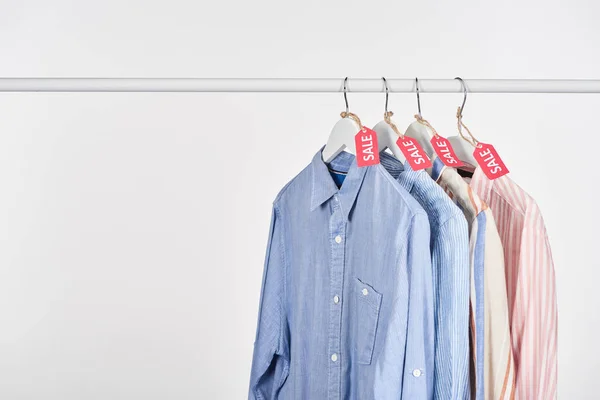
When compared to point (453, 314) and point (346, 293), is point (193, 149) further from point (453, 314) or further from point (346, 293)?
point (453, 314)

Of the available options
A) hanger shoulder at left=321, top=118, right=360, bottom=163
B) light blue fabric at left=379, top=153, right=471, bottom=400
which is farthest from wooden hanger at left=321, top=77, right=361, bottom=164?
light blue fabric at left=379, top=153, right=471, bottom=400

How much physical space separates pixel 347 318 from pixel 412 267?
26 cm

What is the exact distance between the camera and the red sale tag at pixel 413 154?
1.22 meters

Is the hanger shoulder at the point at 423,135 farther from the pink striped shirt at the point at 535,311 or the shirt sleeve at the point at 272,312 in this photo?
the shirt sleeve at the point at 272,312

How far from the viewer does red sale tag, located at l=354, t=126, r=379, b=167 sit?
4.05 feet

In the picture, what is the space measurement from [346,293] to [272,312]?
23 cm

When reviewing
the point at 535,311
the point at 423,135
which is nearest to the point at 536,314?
the point at 535,311

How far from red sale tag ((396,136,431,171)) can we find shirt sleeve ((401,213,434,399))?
97 millimetres

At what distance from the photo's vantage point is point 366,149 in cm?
125

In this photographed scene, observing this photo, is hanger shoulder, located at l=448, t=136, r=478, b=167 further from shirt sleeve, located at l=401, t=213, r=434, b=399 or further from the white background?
the white background

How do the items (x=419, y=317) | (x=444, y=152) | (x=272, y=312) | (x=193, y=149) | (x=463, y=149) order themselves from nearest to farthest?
(x=419, y=317), (x=444, y=152), (x=463, y=149), (x=272, y=312), (x=193, y=149)

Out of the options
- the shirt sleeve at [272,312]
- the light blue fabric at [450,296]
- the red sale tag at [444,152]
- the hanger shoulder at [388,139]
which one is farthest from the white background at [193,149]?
the light blue fabric at [450,296]

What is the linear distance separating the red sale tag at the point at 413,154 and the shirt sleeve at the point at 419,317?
0.32 feet

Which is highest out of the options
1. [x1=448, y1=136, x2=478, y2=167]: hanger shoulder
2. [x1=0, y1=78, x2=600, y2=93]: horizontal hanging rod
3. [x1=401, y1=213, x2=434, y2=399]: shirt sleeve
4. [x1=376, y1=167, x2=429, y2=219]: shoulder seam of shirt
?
[x1=0, y1=78, x2=600, y2=93]: horizontal hanging rod
